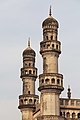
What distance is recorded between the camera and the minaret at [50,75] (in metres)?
Result: 44.4

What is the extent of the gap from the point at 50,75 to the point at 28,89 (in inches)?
444

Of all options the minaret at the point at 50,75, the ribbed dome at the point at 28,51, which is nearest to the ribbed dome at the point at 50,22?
the minaret at the point at 50,75

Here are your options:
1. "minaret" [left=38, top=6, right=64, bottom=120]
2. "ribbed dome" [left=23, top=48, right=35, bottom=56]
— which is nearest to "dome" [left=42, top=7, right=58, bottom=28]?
"minaret" [left=38, top=6, right=64, bottom=120]

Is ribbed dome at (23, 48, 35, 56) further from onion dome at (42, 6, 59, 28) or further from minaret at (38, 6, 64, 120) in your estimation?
minaret at (38, 6, 64, 120)

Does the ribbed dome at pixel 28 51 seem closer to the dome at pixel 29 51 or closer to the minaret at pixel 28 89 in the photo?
the dome at pixel 29 51

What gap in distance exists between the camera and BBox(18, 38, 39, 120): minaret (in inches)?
2188

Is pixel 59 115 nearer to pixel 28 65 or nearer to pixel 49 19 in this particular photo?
pixel 49 19

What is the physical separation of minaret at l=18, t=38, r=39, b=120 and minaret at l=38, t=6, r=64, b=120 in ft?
31.6

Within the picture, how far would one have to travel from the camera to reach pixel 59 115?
44812 mm

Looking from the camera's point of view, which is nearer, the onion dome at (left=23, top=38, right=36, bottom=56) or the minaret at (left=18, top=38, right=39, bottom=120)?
the minaret at (left=18, top=38, right=39, bottom=120)

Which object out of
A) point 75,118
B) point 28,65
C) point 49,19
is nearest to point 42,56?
point 49,19

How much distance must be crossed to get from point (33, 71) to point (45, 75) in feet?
38.2

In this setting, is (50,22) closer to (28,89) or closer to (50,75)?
(50,75)

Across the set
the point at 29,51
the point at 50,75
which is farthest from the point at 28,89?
the point at 50,75
